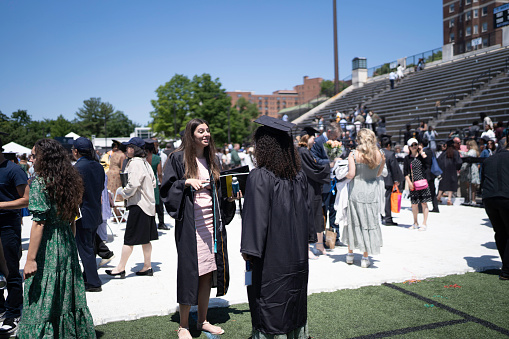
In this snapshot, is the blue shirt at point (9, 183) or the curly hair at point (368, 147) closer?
the blue shirt at point (9, 183)

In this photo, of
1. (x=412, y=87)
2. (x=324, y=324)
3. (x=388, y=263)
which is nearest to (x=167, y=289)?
(x=324, y=324)

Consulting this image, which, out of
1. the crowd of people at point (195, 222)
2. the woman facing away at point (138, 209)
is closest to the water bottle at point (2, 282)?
the crowd of people at point (195, 222)

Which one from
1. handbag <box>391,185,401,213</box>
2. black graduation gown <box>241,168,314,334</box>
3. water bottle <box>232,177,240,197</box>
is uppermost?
water bottle <box>232,177,240,197</box>

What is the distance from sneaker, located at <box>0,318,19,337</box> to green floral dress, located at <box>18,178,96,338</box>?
0.98 metres

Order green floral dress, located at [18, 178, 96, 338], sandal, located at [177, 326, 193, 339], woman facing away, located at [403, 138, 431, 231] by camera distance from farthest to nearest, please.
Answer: woman facing away, located at [403, 138, 431, 231]
sandal, located at [177, 326, 193, 339]
green floral dress, located at [18, 178, 96, 338]

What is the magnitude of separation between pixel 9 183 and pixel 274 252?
9.51 ft

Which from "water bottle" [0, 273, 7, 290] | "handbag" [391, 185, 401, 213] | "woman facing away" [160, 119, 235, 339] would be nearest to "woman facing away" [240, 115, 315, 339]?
"woman facing away" [160, 119, 235, 339]

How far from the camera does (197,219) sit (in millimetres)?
3834

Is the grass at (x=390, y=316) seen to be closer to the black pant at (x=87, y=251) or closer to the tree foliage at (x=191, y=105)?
the black pant at (x=87, y=251)

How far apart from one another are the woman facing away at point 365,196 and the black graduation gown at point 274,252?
11.4 feet

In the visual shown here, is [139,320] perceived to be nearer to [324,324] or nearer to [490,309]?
[324,324]

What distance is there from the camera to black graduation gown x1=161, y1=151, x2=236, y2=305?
3729mm

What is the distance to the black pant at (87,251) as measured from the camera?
199 inches

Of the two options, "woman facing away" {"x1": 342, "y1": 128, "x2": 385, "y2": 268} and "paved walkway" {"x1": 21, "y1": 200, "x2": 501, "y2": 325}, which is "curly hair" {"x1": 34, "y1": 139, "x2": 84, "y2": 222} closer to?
"paved walkway" {"x1": 21, "y1": 200, "x2": 501, "y2": 325}
